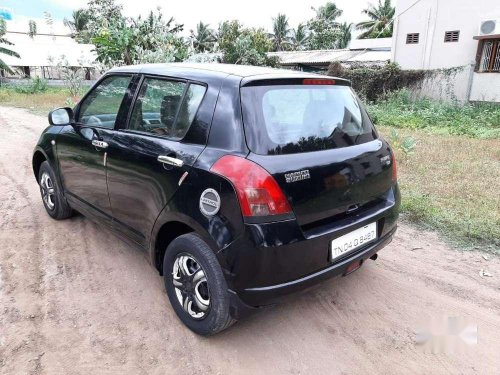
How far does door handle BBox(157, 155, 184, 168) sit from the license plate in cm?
107

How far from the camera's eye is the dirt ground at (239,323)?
7.81 ft

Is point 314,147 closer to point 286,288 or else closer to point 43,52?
point 286,288

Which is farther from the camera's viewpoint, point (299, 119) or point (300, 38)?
point (300, 38)

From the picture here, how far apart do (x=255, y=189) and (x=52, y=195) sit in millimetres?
3147

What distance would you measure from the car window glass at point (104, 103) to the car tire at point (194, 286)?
4.33ft

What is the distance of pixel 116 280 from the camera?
3250 millimetres

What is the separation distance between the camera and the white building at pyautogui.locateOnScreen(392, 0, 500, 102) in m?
15.9

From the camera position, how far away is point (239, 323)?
2.74 metres

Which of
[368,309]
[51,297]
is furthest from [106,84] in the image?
[368,309]

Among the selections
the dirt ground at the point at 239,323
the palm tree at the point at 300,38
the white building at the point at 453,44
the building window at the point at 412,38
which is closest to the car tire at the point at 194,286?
the dirt ground at the point at 239,323

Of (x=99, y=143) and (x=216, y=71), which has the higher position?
(x=216, y=71)

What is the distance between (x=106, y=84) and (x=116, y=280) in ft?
5.64

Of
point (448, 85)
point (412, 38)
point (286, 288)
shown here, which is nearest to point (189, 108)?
point (286, 288)

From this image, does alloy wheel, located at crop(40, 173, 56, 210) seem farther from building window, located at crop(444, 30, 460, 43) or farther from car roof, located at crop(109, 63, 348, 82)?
building window, located at crop(444, 30, 460, 43)
